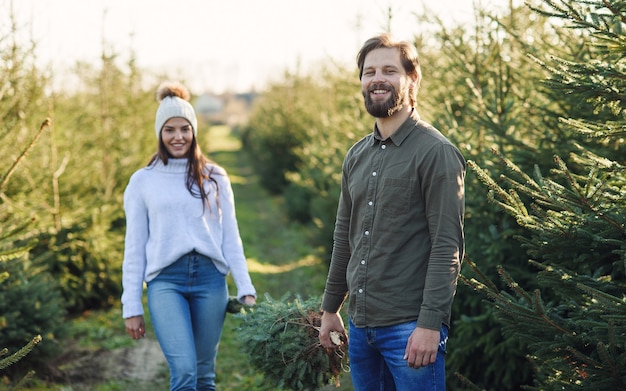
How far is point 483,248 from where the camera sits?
4.93 meters

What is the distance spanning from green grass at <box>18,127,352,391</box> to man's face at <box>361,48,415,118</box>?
5.37 ft

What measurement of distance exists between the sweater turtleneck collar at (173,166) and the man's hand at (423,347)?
2123 mm

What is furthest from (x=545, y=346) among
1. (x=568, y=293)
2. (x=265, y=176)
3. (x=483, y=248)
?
(x=265, y=176)

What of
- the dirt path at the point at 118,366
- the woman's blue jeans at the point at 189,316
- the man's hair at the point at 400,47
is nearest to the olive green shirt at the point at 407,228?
the man's hair at the point at 400,47

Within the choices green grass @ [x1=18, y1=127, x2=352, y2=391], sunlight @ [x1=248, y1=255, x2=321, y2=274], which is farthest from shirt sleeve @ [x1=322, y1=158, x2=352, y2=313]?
sunlight @ [x1=248, y1=255, x2=321, y2=274]

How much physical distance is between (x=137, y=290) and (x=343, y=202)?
1.57m

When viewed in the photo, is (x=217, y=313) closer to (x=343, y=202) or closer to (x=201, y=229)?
(x=201, y=229)

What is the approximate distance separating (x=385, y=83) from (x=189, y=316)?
196 centimetres

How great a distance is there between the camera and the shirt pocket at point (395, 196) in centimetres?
277

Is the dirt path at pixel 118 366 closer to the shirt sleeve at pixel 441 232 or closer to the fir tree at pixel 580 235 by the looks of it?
the fir tree at pixel 580 235

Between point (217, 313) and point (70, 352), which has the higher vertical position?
point (217, 313)

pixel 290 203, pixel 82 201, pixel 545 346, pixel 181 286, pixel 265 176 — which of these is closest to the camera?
pixel 545 346

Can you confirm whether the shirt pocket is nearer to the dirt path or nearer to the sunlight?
the dirt path

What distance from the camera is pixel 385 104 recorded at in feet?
9.32
